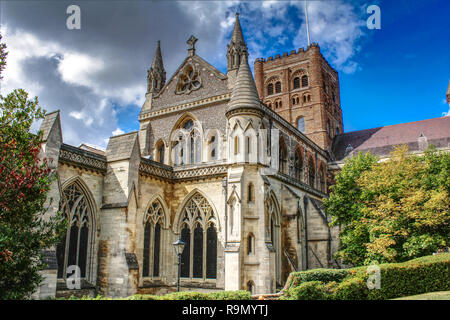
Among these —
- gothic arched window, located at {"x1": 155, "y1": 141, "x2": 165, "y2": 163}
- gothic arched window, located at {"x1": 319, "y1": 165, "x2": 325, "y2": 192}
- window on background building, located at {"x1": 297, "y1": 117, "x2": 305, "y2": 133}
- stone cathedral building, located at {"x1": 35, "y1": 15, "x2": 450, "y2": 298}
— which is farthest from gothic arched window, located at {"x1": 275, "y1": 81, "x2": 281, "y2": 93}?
gothic arched window, located at {"x1": 155, "y1": 141, "x2": 165, "y2": 163}

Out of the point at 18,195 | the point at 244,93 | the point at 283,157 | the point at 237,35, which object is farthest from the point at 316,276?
the point at 237,35

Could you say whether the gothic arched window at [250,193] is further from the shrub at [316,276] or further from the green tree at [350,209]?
the green tree at [350,209]

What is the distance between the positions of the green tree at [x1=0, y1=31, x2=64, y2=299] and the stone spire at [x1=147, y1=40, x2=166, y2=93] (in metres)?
18.2

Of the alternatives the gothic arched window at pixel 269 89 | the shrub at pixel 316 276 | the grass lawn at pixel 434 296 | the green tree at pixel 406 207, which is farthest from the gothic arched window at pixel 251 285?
the gothic arched window at pixel 269 89

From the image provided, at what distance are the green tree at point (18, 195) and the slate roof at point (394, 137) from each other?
115 ft

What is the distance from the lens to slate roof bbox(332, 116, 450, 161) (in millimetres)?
38156

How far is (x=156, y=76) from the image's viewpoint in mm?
27844

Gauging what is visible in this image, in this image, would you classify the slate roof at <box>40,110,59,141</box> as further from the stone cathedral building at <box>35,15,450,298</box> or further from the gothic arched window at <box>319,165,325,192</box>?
the gothic arched window at <box>319,165,325,192</box>

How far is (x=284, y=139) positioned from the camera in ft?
85.1

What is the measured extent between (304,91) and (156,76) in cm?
2173

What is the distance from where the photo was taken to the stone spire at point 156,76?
27484 millimetres

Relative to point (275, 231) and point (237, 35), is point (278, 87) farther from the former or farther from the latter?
point (275, 231)

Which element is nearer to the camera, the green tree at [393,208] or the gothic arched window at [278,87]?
the green tree at [393,208]

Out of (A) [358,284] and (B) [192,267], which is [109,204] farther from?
(A) [358,284]
